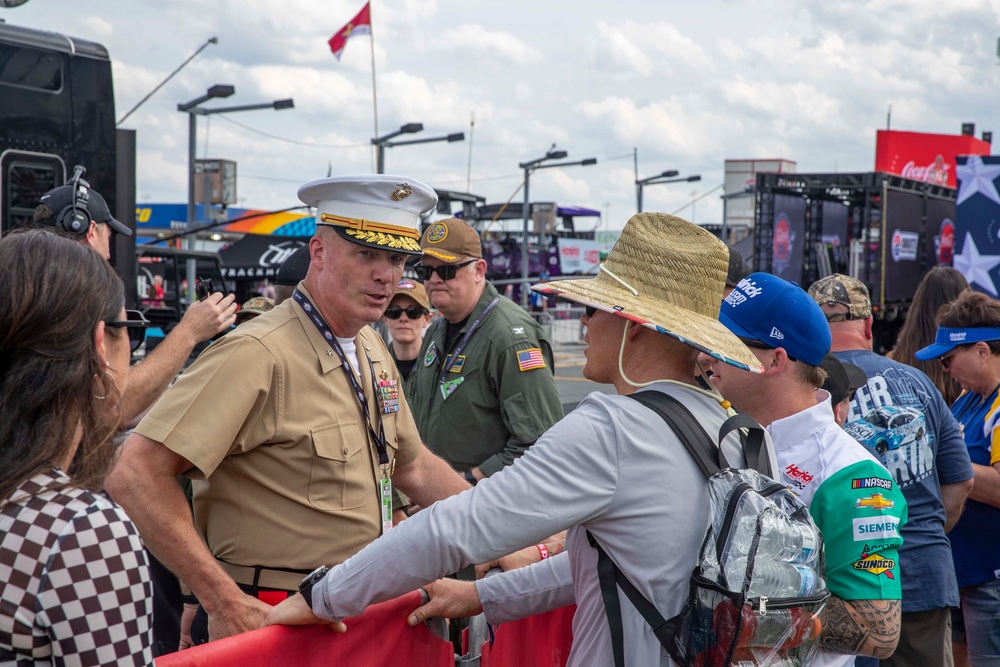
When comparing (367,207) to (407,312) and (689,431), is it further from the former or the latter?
(407,312)

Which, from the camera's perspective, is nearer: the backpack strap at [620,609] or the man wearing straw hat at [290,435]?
the backpack strap at [620,609]

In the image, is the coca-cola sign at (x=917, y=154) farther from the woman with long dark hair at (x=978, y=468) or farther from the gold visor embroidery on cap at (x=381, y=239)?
the gold visor embroidery on cap at (x=381, y=239)

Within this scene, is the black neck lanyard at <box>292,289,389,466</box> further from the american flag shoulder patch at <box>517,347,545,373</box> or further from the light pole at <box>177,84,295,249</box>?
the light pole at <box>177,84,295,249</box>

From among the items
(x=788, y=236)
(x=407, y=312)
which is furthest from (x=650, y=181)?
(x=407, y=312)

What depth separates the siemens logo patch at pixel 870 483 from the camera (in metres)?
2.38

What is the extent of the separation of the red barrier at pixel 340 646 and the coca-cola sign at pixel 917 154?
30.6m

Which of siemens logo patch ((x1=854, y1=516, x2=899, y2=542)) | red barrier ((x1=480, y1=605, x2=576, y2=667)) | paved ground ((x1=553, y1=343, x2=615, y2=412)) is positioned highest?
siemens logo patch ((x1=854, y1=516, x2=899, y2=542))

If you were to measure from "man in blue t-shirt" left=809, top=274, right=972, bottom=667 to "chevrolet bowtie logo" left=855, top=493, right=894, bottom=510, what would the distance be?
110 centimetres

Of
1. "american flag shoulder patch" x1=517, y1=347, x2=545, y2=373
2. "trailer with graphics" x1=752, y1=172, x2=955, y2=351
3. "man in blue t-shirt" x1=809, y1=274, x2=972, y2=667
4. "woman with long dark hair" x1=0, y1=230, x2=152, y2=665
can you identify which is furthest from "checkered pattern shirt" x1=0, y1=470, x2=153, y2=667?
"trailer with graphics" x1=752, y1=172, x2=955, y2=351

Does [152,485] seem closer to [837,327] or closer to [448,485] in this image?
[448,485]

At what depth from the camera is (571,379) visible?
18.3 metres

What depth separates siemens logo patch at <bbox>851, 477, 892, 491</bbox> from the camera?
238cm

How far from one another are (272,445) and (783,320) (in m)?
1.52

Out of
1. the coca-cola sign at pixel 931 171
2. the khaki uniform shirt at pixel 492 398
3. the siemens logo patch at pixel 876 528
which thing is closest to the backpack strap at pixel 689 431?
the siemens logo patch at pixel 876 528
